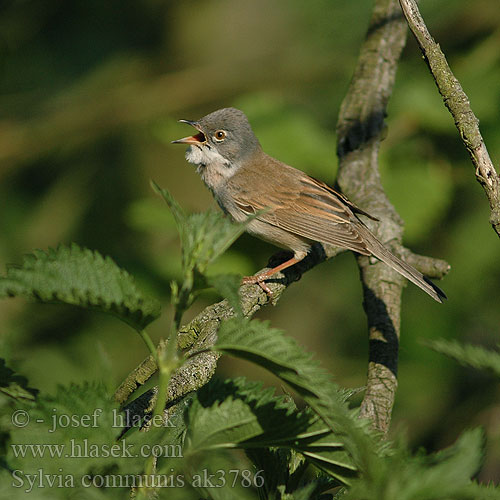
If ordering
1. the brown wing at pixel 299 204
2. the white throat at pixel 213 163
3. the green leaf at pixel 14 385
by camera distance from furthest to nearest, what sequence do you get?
1. the white throat at pixel 213 163
2. the brown wing at pixel 299 204
3. the green leaf at pixel 14 385

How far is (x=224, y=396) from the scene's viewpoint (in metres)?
1.57

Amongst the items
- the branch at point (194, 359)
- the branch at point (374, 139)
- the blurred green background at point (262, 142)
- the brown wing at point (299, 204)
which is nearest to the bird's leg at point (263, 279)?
the branch at point (194, 359)

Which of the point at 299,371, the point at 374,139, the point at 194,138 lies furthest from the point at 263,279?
the point at 299,371

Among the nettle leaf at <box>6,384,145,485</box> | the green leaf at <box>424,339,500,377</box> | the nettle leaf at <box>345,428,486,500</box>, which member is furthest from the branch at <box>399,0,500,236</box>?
the nettle leaf at <box>6,384,145,485</box>

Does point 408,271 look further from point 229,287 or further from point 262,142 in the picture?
point 229,287

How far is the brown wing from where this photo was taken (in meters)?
4.21

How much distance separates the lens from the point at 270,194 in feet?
16.1

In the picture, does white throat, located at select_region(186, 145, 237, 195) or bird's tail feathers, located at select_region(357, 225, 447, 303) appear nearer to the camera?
bird's tail feathers, located at select_region(357, 225, 447, 303)

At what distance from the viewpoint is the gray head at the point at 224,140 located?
5055 mm

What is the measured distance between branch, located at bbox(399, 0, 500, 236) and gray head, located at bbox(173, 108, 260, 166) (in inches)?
99.2

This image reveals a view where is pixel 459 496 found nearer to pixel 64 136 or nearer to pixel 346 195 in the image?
pixel 346 195

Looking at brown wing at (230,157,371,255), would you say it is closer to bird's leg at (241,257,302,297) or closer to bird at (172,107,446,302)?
bird at (172,107,446,302)

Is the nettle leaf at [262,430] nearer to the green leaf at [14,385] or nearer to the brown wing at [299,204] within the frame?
the green leaf at [14,385]

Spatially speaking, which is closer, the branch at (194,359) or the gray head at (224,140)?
the branch at (194,359)
